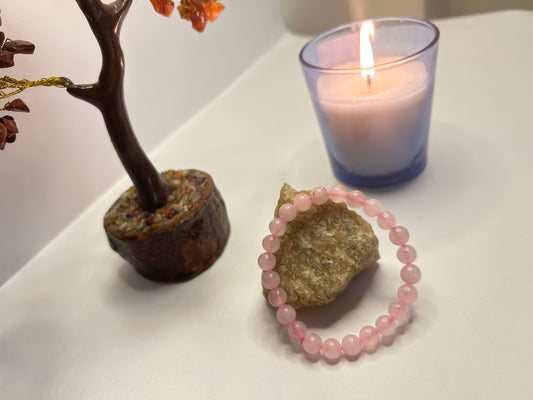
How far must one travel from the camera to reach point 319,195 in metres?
0.59

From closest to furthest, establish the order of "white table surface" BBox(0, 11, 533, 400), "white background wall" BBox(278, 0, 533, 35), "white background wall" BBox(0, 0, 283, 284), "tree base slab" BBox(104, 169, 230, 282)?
"white table surface" BBox(0, 11, 533, 400)
"tree base slab" BBox(104, 169, 230, 282)
"white background wall" BBox(0, 0, 283, 284)
"white background wall" BBox(278, 0, 533, 35)

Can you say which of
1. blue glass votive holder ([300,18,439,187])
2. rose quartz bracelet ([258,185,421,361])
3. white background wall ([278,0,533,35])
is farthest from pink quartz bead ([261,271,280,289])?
white background wall ([278,0,533,35])

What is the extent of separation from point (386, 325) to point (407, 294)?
42 mm

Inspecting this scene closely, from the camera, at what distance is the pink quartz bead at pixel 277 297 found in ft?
1.88

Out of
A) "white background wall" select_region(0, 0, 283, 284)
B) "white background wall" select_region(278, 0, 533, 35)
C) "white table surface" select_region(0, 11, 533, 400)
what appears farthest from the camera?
"white background wall" select_region(278, 0, 533, 35)

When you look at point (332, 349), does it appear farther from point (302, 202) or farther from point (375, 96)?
point (375, 96)

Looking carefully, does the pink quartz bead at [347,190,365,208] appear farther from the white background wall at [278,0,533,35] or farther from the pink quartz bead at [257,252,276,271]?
the white background wall at [278,0,533,35]

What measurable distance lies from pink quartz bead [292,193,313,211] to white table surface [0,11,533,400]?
0.37 feet

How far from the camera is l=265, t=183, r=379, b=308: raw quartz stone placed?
572mm

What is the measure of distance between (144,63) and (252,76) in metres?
0.32

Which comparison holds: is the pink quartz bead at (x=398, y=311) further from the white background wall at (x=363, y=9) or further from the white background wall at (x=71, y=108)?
the white background wall at (x=363, y=9)

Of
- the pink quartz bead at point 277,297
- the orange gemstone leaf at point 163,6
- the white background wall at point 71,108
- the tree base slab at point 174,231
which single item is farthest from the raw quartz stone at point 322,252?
the white background wall at point 71,108

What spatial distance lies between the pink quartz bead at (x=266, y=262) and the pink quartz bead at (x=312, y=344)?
9 cm

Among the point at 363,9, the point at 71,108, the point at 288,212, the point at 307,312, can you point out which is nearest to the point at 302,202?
the point at 288,212
